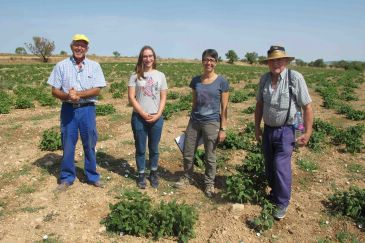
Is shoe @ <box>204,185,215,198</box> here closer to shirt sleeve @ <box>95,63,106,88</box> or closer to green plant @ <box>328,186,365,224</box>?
green plant @ <box>328,186,365,224</box>

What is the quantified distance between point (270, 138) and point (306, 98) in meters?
0.74

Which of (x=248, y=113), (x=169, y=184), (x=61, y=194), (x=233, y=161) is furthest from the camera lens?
(x=248, y=113)

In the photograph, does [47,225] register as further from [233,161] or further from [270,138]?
[233,161]

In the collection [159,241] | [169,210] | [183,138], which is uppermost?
[183,138]

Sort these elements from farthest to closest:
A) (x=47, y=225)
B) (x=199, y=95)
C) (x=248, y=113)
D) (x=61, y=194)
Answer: (x=248, y=113)
(x=61, y=194)
(x=199, y=95)
(x=47, y=225)

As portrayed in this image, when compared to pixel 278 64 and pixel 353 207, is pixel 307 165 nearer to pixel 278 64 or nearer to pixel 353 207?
pixel 353 207

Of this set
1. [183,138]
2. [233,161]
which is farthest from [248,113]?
[183,138]

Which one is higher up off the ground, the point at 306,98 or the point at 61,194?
the point at 306,98

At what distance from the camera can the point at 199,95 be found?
5184 mm

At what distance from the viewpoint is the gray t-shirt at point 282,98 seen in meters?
4.36

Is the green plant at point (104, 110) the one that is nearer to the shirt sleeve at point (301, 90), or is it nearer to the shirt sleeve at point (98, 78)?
the shirt sleeve at point (98, 78)

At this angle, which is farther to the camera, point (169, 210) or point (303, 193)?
point (303, 193)

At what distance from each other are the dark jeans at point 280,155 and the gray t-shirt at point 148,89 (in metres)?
1.73

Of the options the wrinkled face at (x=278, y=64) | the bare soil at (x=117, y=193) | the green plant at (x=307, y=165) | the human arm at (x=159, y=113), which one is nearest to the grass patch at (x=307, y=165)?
the green plant at (x=307, y=165)
